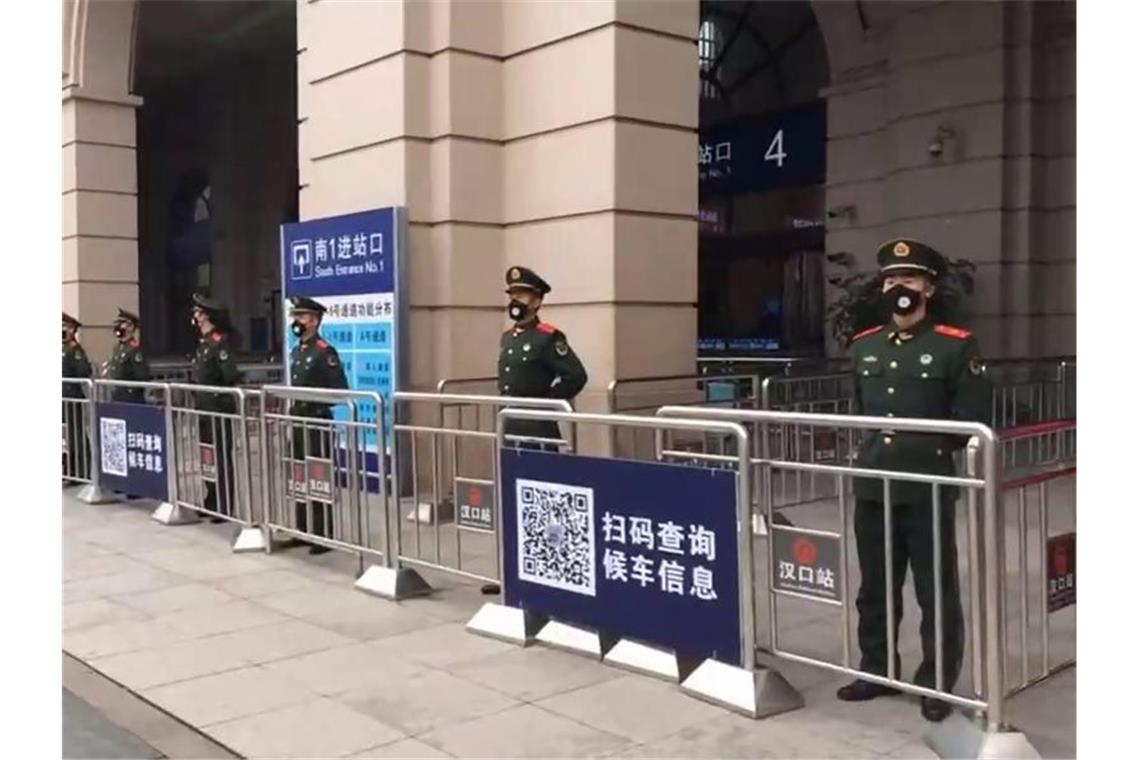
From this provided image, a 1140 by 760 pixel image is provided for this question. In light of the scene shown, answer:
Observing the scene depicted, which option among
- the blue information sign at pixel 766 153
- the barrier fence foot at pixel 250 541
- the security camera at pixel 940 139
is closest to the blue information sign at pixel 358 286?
the barrier fence foot at pixel 250 541

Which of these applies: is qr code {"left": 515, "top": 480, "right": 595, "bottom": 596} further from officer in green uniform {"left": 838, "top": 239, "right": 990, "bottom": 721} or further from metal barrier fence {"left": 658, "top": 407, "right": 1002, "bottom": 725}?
officer in green uniform {"left": 838, "top": 239, "right": 990, "bottom": 721}

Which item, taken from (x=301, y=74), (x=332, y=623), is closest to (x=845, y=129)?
(x=301, y=74)

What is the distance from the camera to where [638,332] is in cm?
806

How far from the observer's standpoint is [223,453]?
26.2 feet

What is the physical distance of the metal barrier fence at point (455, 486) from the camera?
5.69m

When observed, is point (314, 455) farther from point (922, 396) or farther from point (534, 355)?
point (922, 396)

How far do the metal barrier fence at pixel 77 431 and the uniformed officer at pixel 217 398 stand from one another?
5.92 ft

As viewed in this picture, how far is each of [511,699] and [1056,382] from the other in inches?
307

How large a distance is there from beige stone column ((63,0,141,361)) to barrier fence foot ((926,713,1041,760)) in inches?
544

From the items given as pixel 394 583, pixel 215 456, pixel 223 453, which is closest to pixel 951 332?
pixel 394 583

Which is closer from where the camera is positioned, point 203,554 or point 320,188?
point 203,554

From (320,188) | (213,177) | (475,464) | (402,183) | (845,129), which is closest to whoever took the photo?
(475,464)

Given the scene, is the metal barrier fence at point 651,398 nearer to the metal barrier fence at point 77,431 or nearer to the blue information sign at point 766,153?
the metal barrier fence at point 77,431

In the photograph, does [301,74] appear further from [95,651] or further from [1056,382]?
[1056,382]
